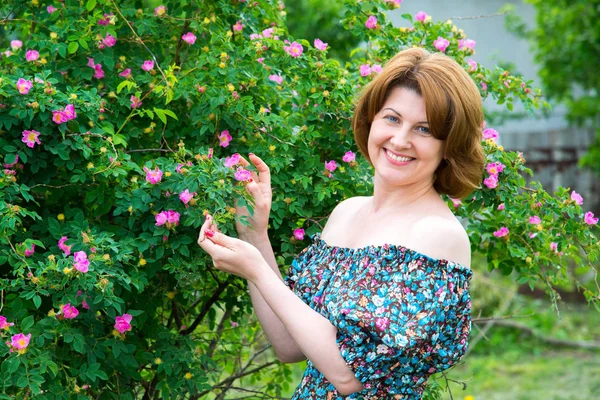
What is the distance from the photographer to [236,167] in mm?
2143

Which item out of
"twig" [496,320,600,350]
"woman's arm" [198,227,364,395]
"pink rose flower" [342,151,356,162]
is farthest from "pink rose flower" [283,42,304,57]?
"twig" [496,320,600,350]

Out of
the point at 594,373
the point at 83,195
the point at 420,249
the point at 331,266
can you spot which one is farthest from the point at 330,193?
the point at 594,373

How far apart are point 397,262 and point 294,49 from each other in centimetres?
85

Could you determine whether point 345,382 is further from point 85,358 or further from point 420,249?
point 85,358

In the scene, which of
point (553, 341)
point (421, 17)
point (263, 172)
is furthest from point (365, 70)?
point (553, 341)

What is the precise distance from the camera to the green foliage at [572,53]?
29.5ft

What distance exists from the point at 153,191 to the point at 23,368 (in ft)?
1.74

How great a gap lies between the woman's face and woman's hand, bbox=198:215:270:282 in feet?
1.29

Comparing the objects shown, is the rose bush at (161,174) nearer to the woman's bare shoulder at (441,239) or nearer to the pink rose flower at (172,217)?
the pink rose flower at (172,217)

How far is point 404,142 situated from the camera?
202 centimetres

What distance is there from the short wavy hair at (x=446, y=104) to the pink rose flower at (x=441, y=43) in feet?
2.34

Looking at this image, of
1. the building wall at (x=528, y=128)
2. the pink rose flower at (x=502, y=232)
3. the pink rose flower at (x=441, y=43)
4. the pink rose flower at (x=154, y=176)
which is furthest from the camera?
the building wall at (x=528, y=128)

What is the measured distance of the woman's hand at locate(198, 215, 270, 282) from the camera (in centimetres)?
196

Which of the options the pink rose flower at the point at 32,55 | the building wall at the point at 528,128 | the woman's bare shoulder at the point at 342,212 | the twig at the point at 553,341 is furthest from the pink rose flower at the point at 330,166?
the building wall at the point at 528,128
